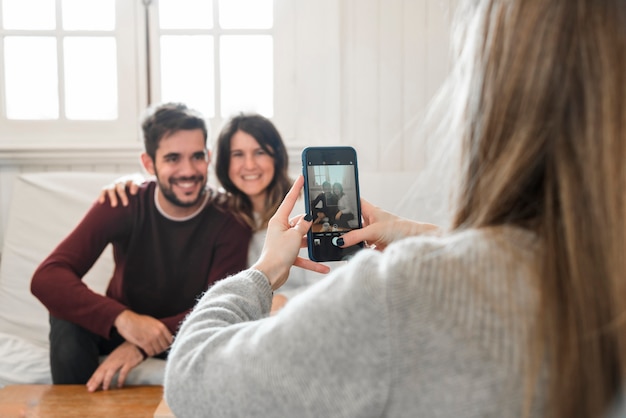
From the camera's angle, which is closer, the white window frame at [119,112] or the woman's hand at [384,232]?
the woman's hand at [384,232]

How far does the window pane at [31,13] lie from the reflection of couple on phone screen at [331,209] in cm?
182

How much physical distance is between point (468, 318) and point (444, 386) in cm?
5

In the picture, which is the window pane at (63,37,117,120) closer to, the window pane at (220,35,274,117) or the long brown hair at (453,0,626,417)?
the window pane at (220,35,274,117)

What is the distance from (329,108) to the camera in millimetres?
2461

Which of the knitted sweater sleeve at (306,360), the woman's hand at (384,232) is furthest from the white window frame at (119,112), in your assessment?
the knitted sweater sleeve at (306,360)

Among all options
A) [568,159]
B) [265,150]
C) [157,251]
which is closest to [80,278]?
[157,251]

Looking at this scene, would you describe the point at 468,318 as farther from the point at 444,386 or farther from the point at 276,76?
the point at 276,76

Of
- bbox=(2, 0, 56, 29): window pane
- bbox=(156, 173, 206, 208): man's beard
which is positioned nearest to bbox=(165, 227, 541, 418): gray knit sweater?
bbox=(156, 173, 206, 208): man's beard

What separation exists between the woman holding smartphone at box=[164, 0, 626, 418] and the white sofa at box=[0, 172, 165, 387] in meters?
1.64

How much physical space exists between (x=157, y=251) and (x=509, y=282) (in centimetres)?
154

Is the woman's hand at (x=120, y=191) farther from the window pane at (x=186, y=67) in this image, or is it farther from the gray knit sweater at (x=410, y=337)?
the gray knit sweater at (x=410, y=337)

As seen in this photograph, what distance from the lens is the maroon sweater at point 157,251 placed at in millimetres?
1868

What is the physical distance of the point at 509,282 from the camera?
463 millimetres

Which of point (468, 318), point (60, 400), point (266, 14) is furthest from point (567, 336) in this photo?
point (266, 14)
